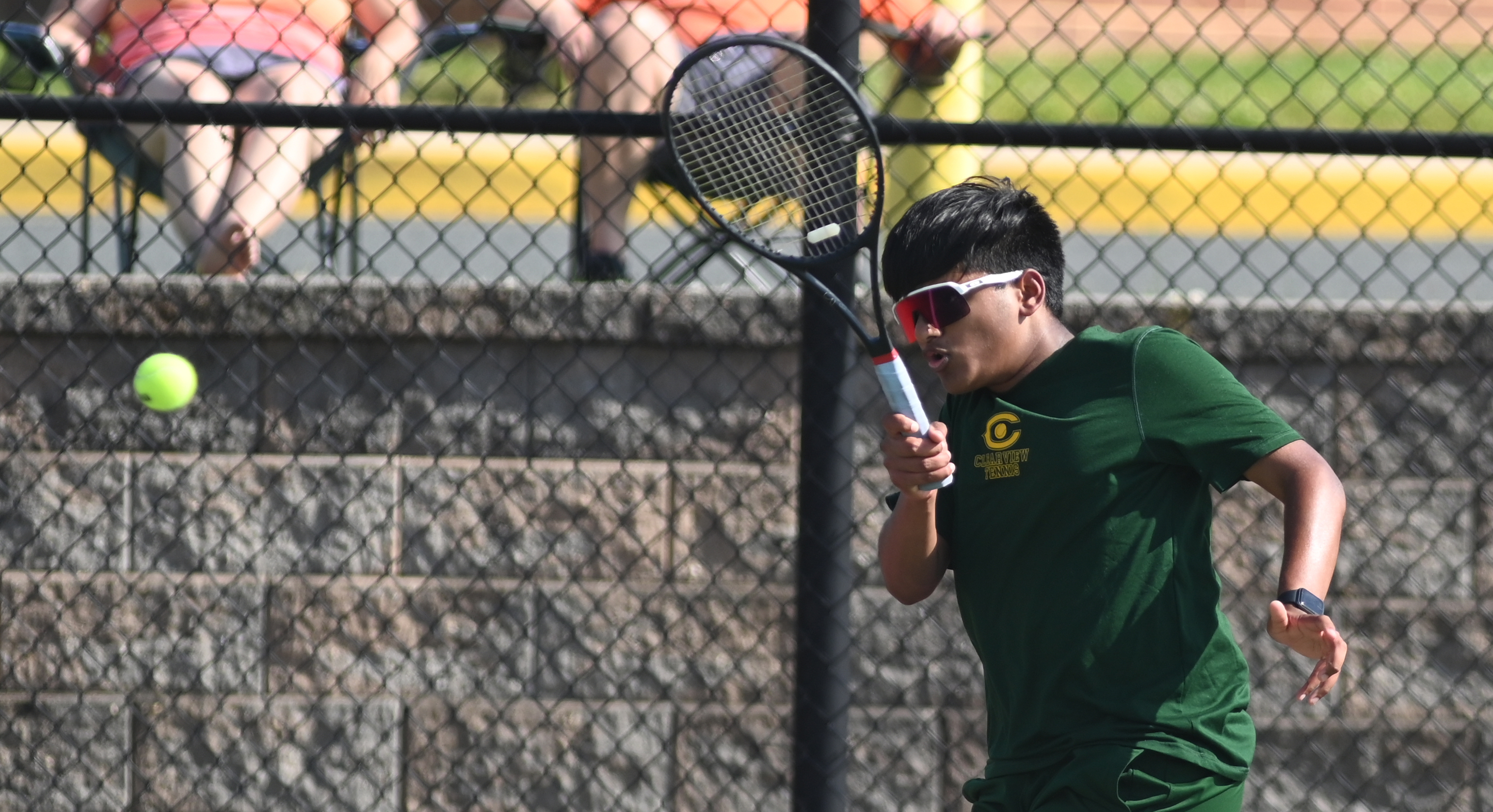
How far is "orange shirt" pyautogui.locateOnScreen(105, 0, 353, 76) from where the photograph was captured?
3746 millimetres

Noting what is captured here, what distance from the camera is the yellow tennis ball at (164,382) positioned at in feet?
10.3

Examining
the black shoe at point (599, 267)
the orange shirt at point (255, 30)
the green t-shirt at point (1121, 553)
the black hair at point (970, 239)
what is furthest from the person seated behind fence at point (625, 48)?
the green t-shirt at point (1121, 553)

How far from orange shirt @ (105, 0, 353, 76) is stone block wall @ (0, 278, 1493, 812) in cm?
90

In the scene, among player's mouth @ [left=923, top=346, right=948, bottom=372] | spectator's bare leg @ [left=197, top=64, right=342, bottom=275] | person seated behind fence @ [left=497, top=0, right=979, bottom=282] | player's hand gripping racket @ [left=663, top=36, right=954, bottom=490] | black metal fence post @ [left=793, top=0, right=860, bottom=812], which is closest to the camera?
player's mouth @ [left=923, top=346, right=948, bottom=372]

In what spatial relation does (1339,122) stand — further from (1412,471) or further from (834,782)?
(834,782)

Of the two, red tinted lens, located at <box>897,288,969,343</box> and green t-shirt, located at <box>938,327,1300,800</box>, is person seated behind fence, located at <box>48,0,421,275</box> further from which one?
green t-shirt, located at <box>938,327,1300,800</box>

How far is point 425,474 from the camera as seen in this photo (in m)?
3.23

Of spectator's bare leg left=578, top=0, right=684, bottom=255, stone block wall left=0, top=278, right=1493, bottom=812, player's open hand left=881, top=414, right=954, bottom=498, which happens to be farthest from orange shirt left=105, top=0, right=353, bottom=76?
player's open hand left=881, top=414, right=954, bottom=498

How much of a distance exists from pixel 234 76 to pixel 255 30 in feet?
0.49

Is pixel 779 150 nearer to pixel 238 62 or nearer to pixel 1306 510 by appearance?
pixel 1306 510

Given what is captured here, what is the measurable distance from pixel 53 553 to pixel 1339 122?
257 inches

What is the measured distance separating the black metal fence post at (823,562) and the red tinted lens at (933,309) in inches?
32.5

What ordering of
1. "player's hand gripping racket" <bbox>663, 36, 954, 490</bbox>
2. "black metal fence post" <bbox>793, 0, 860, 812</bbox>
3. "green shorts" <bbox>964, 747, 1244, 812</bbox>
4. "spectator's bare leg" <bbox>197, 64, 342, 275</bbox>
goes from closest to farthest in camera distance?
1. "green shorts" <bbox>964, 747, 1244, 812</bbox>
2. "player's hand gripping racket" <bbox>663, 36, 954, 490</bbox>
3. "black metal fence post" <bbox>793, 0, 860, 812</bbox>
4. "spectator's bare leg" <bbox>197, 64, 342, 275</bbox>

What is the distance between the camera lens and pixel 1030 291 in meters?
2.07
